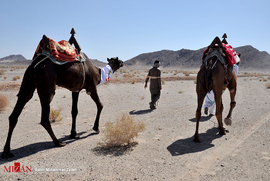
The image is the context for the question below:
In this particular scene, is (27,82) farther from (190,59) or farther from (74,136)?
(190,59)

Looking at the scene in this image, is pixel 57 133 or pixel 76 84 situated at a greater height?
pixel 76 84

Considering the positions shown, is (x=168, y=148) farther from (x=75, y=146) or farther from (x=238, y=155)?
(x=75, y=146)

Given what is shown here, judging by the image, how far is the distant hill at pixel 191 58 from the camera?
108 m

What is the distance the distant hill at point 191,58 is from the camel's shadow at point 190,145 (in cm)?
11080

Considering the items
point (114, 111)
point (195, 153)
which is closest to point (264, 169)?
point (195, 153)

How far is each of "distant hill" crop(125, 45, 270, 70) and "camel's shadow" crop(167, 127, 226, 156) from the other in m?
111

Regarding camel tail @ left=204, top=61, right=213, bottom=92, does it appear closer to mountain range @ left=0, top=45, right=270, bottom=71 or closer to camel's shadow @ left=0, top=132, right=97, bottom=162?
camel's shadow @ left=0, top=132, right=97, bottom=162

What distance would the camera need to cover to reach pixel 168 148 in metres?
5.42

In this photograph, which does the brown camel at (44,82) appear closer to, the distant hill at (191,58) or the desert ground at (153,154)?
the desert ground at (153,154)

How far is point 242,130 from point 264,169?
284cm

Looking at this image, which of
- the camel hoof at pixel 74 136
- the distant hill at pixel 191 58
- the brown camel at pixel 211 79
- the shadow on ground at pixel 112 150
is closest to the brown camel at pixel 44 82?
the camel hoof at pixel 74 136

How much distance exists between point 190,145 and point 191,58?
12894 cm

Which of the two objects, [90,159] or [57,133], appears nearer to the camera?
[90,159]

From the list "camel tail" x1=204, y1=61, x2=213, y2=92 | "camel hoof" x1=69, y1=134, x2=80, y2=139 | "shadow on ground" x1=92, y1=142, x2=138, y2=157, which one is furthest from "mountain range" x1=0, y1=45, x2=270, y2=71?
"shadow on ground" x1=92, y1=142, x2=138, y2=157
